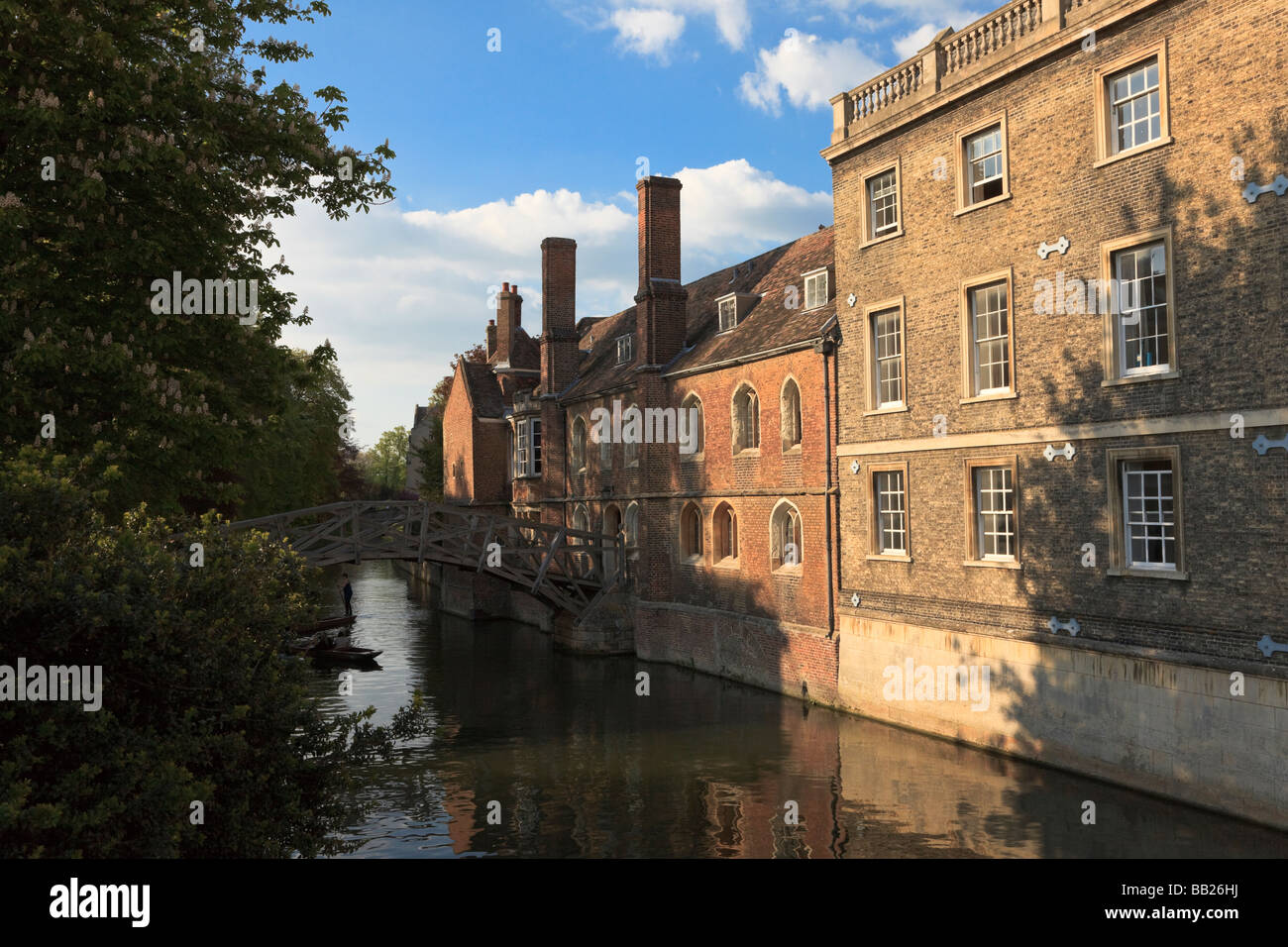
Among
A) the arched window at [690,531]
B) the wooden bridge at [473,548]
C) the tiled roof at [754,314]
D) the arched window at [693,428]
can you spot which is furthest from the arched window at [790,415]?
the wooden bridge at [473,548]

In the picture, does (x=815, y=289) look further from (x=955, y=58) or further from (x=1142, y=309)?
(x=1142, y=309)

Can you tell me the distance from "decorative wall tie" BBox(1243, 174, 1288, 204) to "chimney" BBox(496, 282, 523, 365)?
36.5 metres

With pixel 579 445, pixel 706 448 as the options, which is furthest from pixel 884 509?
pixel 579 445

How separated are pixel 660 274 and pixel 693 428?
17.2ft

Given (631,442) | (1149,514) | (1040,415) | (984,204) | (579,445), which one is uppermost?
(984,204)

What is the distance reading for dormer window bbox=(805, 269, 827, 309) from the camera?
25.1 m

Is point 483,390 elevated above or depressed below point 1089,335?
above

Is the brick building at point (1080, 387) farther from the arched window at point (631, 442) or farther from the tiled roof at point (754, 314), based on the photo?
the arched window at point (631, 442)

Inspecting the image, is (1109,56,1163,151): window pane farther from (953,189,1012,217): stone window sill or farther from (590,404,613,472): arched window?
(590,404,613,472): arched window

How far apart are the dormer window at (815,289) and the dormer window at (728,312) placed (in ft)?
11.9

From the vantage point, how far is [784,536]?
25.5 metres

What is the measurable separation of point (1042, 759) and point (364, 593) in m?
49.7

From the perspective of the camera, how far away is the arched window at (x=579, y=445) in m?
36.8
